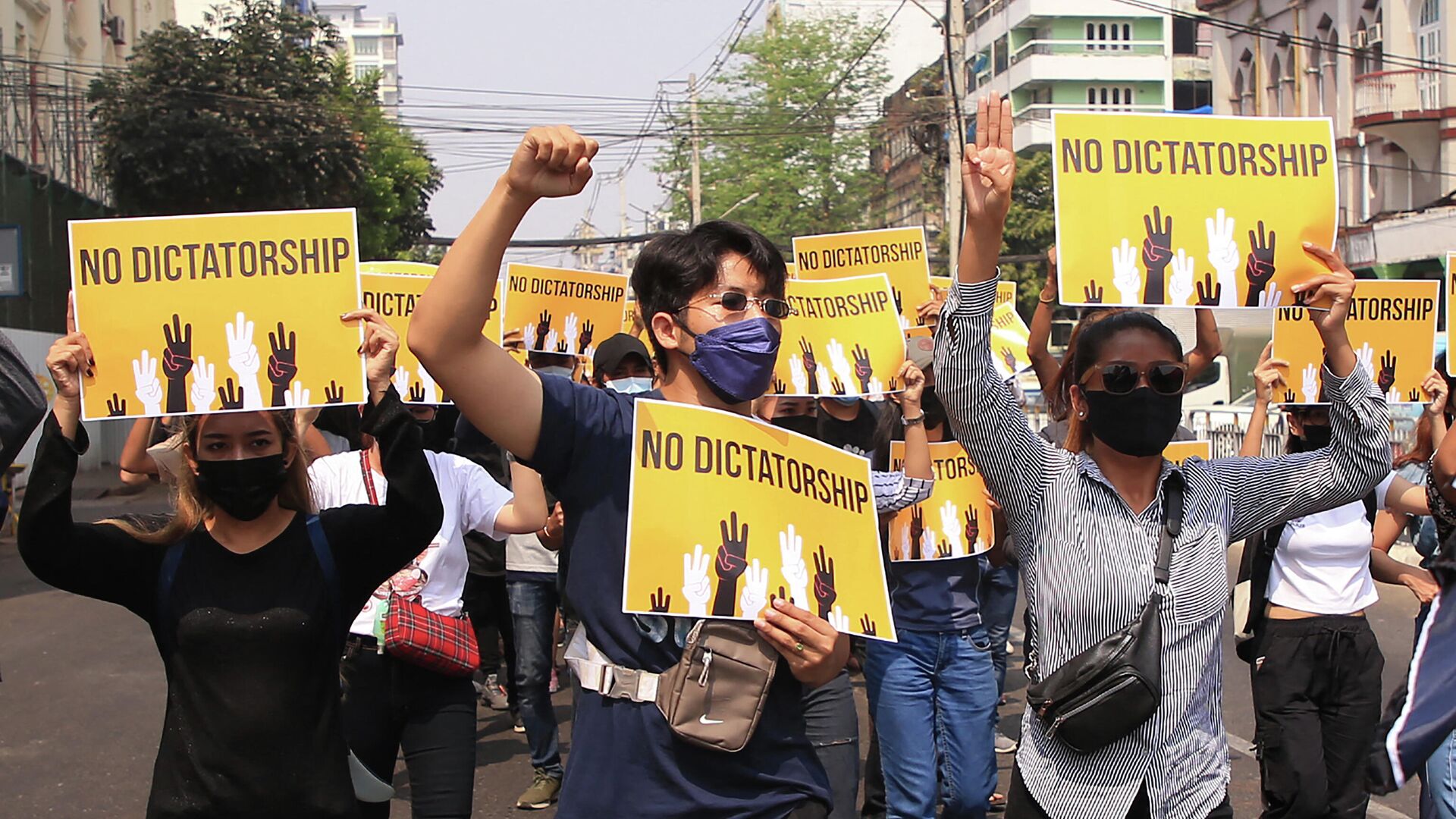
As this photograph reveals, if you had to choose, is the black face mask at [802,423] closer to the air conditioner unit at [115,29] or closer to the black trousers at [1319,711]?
the black trousers at [1319,711]

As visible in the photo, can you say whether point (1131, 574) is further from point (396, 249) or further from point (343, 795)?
point (396, 249)

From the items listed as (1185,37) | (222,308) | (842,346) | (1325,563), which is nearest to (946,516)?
(842,346)

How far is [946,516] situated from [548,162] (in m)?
3.57

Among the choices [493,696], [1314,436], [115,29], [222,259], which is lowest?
[493,696]

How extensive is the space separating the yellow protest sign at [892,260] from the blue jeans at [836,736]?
4053 mm

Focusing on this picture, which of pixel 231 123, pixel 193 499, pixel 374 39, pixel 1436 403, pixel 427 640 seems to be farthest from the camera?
pixel 374 39

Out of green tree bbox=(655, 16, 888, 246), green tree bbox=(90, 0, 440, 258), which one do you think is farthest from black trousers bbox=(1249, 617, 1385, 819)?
green tree bbox=(655, 16, 888, 246)

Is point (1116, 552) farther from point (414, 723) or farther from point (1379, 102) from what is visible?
point (1379, 102)

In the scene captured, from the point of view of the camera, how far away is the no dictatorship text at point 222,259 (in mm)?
4062

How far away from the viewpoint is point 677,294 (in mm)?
3172

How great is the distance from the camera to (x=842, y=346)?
6.93 meters

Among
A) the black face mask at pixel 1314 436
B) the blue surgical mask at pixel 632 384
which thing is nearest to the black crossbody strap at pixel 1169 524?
the black face mask at pixel 1314 436

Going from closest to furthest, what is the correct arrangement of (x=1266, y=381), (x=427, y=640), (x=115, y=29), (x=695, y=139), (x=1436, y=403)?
(x=427, y=640), (x=1266, y=381), (x=1436, y=403), (x=115, y=29), (x=695, y=139)

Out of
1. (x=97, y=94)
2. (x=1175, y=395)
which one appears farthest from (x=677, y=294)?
(x=97, y=94)
